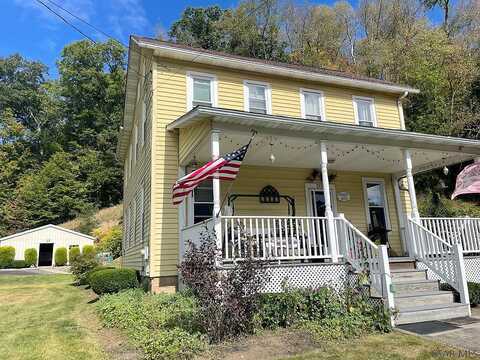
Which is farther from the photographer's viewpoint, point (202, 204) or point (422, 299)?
point (202, 204)

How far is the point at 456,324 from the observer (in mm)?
6332

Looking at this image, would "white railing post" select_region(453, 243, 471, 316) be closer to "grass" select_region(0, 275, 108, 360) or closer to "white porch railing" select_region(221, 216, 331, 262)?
"white porch railing" select_region(221, 216, 331, 262)

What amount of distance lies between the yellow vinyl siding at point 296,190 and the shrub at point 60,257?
27.5 meters

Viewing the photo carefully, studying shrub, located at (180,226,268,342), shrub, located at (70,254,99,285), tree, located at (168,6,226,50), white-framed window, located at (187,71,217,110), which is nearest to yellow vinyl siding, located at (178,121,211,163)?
white-framed window, located at (187,71,217,110)

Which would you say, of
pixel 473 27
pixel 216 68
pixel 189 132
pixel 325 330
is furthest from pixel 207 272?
pixel 473 27

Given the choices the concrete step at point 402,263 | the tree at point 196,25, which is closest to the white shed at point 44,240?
the tree at point 196,25

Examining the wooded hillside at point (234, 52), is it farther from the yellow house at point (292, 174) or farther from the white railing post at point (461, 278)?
the white railing post at point (461, 278)

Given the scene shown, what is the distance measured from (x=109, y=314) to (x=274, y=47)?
2959 centimetres

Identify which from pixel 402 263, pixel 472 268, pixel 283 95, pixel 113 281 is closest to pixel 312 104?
pixel 283 95

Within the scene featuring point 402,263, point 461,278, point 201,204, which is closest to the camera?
point 461,278

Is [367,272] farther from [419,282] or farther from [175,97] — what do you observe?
[175,97]

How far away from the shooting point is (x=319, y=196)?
1123 centimetres

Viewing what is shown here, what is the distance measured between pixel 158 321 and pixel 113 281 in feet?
14.1

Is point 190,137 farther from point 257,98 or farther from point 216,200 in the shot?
point 257,98
